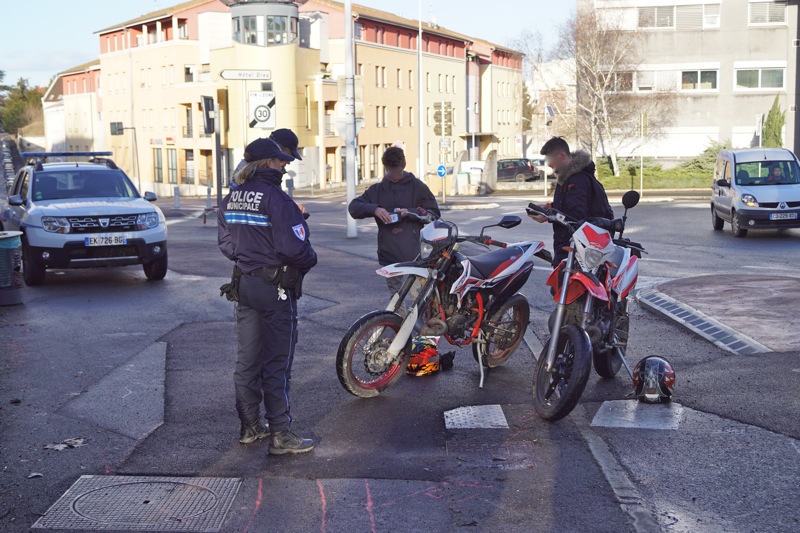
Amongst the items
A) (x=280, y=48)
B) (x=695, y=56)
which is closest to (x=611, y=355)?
(x=695, y=56)

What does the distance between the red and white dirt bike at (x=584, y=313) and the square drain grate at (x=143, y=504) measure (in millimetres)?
2210

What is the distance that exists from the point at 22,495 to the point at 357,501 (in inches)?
67.2

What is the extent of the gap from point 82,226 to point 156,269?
1.22 meters

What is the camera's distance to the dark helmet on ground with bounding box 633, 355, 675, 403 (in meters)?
6.91

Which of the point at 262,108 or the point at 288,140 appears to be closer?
the point at 288,140

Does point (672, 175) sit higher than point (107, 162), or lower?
lower

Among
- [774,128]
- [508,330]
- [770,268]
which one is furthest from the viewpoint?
[774,128]

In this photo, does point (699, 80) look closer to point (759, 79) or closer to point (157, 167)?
point (759, 79)

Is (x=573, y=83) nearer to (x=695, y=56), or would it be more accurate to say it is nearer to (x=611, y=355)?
(x=695, y=56)

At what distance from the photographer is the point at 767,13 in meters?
54.0

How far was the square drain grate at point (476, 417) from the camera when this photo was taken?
256 inches

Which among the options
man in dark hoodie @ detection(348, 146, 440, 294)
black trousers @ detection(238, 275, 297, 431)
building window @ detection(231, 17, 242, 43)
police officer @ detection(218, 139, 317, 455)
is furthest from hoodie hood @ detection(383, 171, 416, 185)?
building window @ detection(231, 17, 242, 43)

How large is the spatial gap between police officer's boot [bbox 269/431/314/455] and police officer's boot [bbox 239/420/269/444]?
23cm

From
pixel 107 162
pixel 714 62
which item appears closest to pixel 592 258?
pixel 107 162
